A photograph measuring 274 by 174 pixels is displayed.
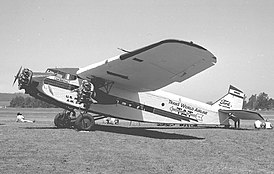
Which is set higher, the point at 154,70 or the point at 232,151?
the point at 154,70

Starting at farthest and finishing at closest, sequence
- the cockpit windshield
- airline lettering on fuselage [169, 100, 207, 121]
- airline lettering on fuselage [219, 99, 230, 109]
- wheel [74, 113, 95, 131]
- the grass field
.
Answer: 1. airline lettering on fuselage [219, 99, 230, 109]
2. airline lettering on fuselage [169, 100, 207, 121]
3. the cockpit windshield
4. wheel [74, 113, 95, 131]
5. the grass field

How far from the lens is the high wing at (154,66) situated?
11.6 metres

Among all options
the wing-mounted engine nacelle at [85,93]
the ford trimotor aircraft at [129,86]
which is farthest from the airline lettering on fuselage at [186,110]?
the wing-mounted engine nacelle at [85,93]

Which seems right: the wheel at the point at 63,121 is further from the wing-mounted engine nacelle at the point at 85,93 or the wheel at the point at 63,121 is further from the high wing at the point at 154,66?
the high wing at the point at 154,66

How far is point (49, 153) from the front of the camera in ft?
28.1

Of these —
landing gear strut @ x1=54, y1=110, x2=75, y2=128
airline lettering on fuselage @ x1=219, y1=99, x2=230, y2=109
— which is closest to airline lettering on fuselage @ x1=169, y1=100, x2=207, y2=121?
airline lettering on fuselage @ x1=219, y1=99, x2=230, y2=109

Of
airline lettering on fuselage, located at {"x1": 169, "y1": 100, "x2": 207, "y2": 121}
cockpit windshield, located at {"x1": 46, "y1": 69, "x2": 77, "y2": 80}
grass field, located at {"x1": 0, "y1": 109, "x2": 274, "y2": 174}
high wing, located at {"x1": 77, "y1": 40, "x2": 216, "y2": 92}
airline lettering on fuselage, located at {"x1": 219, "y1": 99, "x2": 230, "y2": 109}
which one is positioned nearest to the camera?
grass field, located at {"x1": 0, "y1": 109, "x2": 274, "y2": 174}

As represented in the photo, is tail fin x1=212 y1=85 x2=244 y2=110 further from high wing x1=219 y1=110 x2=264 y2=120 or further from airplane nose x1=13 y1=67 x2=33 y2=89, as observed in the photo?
airplane nose x1=13 y1=67 x2=33 y2=89

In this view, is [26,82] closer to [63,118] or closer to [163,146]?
[63,118]

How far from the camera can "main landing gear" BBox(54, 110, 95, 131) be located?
15.0 m

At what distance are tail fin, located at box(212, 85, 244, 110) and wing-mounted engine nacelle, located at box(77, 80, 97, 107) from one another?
9351 mm

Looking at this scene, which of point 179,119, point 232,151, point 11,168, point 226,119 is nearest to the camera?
point 11,168

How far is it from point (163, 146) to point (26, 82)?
7736 millimetres

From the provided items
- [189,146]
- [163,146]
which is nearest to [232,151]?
[189,146]
